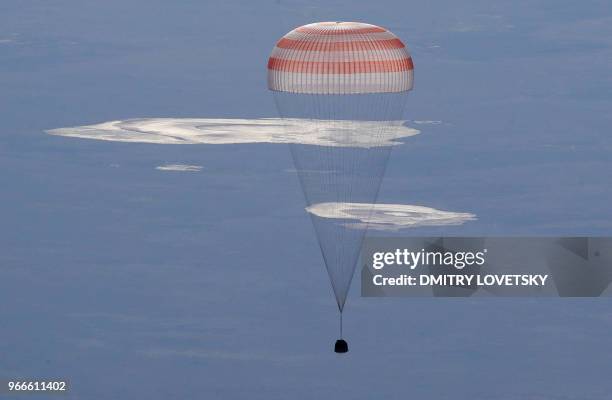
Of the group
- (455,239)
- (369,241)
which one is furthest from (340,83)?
(455,239)

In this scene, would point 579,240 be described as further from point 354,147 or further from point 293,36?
point 293,36

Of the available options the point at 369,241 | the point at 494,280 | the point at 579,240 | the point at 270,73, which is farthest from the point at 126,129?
the point at 270,73

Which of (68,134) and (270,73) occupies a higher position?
(270,73)

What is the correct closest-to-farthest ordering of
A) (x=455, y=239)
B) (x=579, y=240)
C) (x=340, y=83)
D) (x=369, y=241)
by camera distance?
(x=340, y=83)
(x=369, y=241)
(x=455, y=239)
(x=579, y=240)

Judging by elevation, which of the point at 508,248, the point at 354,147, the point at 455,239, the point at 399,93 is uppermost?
the point at 399,93

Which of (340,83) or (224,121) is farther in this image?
(224,121)

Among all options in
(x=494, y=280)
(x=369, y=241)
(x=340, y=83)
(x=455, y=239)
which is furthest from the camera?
(x=494, y=280)

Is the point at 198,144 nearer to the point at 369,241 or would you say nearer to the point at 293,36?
the point at 369,241
